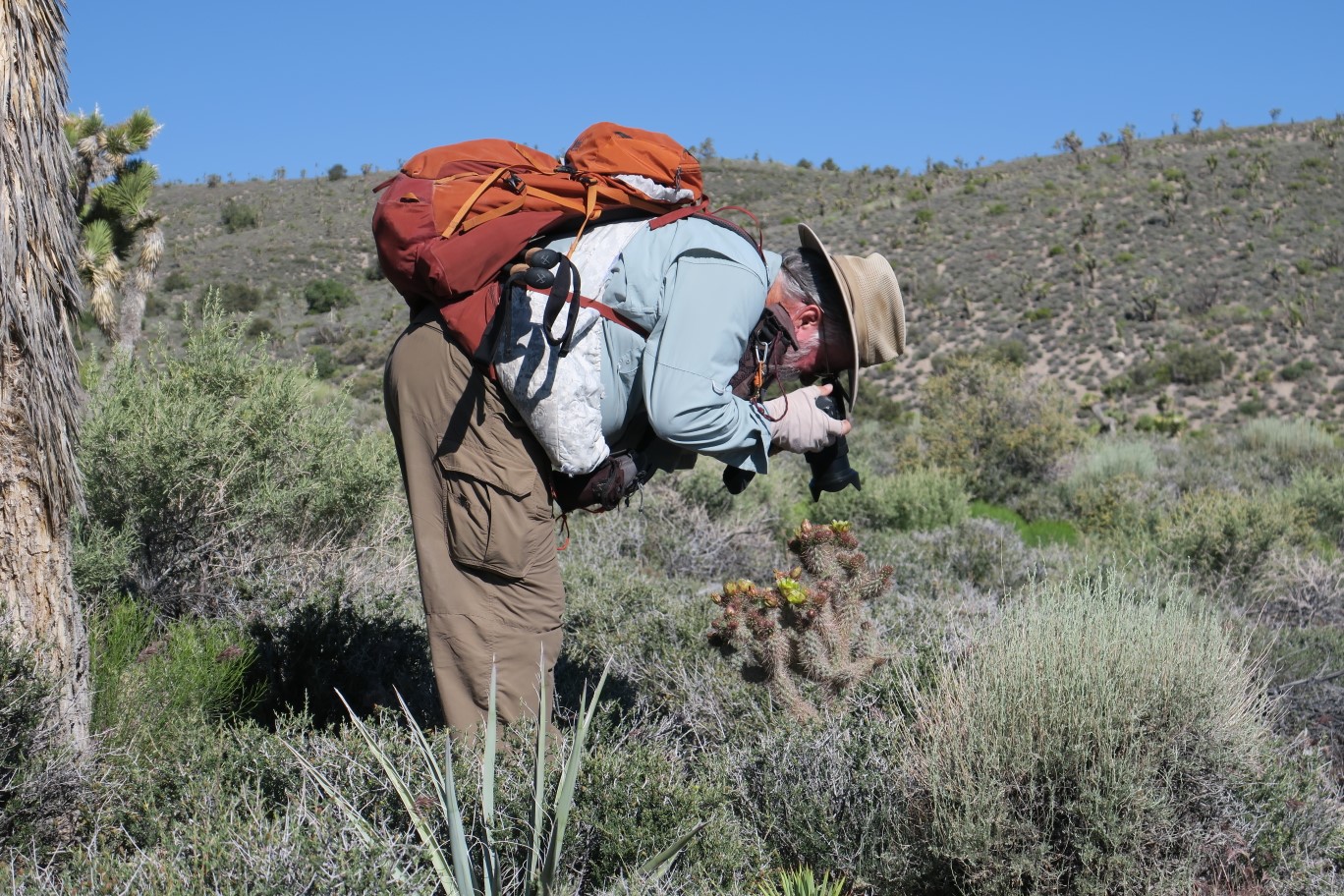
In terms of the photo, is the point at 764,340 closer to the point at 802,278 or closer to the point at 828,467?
the point at 802,278

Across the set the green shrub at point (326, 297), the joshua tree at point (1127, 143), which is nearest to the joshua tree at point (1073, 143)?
the joshua tree at point (1127, 143)

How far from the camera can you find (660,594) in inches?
211

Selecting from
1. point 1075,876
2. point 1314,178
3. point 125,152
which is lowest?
point 1075,876

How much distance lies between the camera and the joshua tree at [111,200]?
12336mm

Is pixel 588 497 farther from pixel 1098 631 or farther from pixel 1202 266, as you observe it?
pixel 1202 266

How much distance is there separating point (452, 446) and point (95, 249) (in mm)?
11642

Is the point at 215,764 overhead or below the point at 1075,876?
overhead

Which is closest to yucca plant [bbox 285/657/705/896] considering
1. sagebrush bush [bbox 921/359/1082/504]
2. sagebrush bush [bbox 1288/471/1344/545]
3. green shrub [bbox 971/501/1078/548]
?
green shrub [bbox 971/501/1078/548]

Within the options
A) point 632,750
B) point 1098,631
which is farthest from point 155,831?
point 1098,631

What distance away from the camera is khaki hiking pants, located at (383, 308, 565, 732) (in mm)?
2602

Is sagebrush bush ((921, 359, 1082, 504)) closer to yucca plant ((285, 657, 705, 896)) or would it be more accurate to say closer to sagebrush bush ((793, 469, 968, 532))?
sagebrush bush ((793, 469, 968, 532))

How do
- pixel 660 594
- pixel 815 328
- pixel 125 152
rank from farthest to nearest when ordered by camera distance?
pixel 125 152
pixel 660 594
pixel 815 328

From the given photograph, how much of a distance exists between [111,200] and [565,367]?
12.8m

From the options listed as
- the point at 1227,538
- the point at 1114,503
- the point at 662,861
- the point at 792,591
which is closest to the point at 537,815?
the point at 662,861
